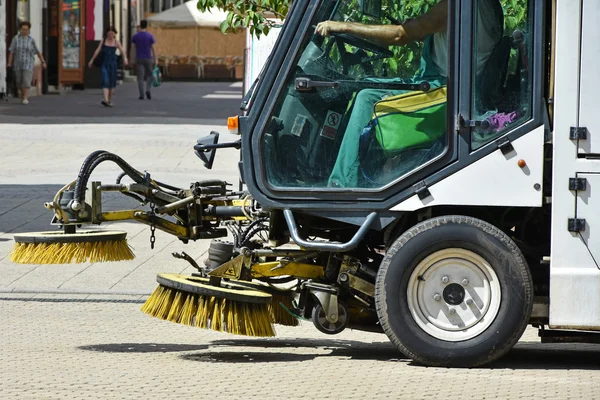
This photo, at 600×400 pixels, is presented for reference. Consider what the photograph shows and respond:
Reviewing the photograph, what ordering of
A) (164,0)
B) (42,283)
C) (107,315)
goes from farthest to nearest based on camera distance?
(164,0), (42,283), (107,315)

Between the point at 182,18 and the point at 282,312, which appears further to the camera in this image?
the point at 182,18

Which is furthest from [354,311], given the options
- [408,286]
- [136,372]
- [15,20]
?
[15,20]

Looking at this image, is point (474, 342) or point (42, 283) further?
point (42, 283)

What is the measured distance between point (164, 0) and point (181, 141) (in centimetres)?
4200

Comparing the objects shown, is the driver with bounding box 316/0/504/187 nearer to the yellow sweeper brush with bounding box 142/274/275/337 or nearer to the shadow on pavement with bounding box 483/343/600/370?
the yellow sweeper brush with bounding box 142/274/275/337

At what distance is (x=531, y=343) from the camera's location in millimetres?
7730

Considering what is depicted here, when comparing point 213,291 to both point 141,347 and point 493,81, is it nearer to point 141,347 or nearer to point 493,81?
point 141,347

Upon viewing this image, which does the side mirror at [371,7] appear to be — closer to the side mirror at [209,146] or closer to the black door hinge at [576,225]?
the side mirror at [209,146]

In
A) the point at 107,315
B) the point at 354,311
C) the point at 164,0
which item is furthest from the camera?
the point at 164,0

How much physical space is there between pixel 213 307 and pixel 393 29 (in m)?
1.63

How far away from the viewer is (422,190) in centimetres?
654

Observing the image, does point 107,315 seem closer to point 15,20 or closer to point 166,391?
point 166,391

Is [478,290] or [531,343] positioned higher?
[478,290]

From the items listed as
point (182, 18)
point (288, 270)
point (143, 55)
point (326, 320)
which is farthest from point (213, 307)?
point (182, 18)
